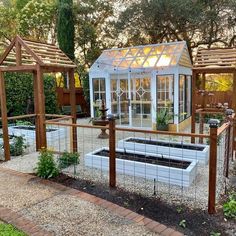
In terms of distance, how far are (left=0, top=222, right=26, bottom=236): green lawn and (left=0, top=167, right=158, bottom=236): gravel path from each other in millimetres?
267

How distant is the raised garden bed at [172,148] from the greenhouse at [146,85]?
3117 mm

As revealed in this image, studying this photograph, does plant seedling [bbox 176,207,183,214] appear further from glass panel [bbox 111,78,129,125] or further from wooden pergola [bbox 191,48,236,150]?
glass panel [bbox 111,78,129,125]

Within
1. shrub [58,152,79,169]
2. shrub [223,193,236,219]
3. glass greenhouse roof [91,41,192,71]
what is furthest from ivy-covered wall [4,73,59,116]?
shrub [223,193,236,219]

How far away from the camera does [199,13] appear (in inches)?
476

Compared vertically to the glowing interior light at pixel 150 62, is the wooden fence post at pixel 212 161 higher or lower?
lower

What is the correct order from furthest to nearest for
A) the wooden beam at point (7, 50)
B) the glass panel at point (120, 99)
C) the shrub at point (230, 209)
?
the glass panel at point (120, 99) < the wooden beam at point (7, 50) < the shrub at point (230, 209)

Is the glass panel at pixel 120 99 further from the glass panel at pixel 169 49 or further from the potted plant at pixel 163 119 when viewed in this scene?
the glass panel at pixel 169 49

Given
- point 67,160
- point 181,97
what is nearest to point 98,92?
point 181,97

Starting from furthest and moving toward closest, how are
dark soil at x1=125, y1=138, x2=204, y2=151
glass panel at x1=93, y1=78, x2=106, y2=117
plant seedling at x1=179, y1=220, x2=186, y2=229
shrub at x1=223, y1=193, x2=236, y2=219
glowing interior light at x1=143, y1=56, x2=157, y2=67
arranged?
glass panel at x1=93, y1=78, x2=106, y2=117
glowing interior light at x1=143, y1=56, x2=157, y2=67
dark soil at x1=125, y1=138, x2=204, y2=151
shrub at x1=223, y1=193, x2=236, y2=219
plant seedling at x1=179, y1=220, x2=186, y2=229

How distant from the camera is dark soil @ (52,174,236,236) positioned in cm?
306

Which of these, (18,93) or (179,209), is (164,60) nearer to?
(18,93)

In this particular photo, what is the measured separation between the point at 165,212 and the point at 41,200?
1.72 metres

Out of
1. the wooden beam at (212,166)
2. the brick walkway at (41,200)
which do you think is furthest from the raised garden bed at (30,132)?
the wooden beam at (212,166)

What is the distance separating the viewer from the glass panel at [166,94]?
9289mm
